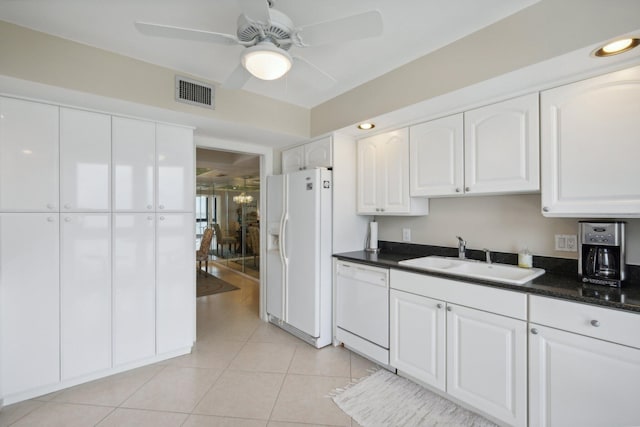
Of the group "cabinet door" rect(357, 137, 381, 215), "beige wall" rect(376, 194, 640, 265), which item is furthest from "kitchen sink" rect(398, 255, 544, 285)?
"cabinet door" rect(357, 137, 381, 215)

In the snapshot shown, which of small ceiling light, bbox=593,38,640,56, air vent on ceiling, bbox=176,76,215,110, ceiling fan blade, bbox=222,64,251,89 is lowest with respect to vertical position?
small ceiling light, bbox=593,38,640,56

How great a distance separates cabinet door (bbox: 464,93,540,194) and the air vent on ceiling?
2.03 metres

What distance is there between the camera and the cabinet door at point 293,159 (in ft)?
10.6

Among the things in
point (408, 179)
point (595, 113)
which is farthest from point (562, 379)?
point (408, 179)

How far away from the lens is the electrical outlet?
190 centimetres

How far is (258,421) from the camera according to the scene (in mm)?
1815

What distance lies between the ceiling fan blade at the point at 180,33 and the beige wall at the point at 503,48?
1.30m

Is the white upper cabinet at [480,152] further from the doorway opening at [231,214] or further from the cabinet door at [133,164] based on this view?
the doorway opening at [231,214]

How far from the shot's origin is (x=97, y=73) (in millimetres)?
1936

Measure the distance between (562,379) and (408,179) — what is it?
5.32 ft

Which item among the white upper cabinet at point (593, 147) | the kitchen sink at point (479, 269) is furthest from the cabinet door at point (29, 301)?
the white upper cabinet at point (593, 147)

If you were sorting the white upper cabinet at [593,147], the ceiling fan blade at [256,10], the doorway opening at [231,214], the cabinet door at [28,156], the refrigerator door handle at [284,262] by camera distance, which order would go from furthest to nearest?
the doorway opening at [231,214], the refrigerator door handle at [284,262], the cabinet door at [28,156], the white upper cabinet at [593,147], the ceiling fan blade at [256,10]

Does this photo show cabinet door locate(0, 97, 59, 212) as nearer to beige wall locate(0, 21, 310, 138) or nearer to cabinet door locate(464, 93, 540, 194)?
beige wall locate(0, 21, 310, 138)

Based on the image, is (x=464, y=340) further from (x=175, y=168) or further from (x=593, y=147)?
(x=175, y=168)
